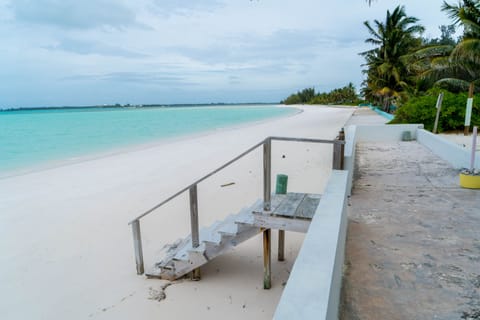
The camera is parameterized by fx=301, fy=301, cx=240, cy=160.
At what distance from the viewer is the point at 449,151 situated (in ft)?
22.0

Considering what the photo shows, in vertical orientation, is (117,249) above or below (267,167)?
below

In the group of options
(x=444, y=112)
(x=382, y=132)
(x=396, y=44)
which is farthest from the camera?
(x=396, y=44)

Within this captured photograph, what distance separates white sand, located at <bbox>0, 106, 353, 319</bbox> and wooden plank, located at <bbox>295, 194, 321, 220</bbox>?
3.51ft

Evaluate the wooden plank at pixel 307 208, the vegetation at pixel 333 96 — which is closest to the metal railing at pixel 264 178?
the wooden plank at pixel 307 208

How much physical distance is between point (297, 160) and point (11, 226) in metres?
8.47

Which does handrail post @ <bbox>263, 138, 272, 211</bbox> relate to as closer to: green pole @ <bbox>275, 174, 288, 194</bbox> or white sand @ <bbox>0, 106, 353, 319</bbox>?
green pole @ <bbox>275, 174, 288, 194</bbox>

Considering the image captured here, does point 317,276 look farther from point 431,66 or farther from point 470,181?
point 431,66

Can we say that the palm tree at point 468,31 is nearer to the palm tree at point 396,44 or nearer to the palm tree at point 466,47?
the palm tree at point 466,47

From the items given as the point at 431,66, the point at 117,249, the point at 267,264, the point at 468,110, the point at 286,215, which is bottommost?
the point at 117,249

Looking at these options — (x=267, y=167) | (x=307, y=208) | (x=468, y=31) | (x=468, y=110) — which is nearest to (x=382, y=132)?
(x=468, y=110)

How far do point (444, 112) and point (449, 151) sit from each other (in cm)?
779

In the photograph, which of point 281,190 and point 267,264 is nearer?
point 267,264

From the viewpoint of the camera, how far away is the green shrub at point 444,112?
12852 millimetres

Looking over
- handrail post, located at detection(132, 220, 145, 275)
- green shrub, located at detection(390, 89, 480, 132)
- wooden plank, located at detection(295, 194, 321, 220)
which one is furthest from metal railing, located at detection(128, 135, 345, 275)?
green shrub, located at detection(390, 89, 480, 132)
